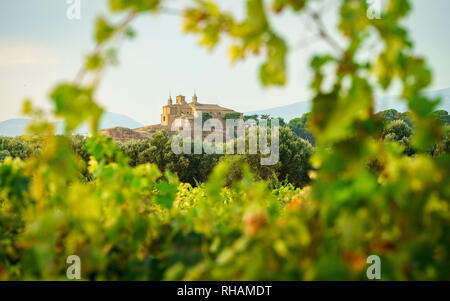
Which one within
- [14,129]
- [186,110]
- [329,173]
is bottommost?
[329,173]

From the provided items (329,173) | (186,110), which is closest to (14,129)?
(186,110)

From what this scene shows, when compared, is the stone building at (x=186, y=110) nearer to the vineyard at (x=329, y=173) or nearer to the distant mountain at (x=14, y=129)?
the distant mountain at (x=14, y=129)

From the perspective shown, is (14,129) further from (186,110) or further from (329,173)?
(329,173)

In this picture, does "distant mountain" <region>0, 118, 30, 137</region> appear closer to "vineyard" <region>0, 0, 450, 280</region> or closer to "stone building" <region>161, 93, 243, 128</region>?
"vineyard" <region>0, 0, 450, 280</region>

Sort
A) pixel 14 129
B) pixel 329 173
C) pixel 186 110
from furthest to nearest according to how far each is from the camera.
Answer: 1. pixel 186 110
2. pixel 14 129
3. pixel 329 173

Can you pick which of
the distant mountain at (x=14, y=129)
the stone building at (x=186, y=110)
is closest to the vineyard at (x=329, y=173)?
the distant mountain at (x=14, y=129)

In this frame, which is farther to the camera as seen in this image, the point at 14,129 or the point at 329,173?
the point at 14,129

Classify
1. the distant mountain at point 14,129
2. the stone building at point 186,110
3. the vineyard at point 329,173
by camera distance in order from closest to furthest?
the vineyard at point 329,173 → the distant mountain at point 14,129 → the stone building at point 186,110

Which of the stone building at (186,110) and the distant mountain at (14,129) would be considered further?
the stone building at (186,110)

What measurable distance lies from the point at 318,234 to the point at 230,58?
54 cm

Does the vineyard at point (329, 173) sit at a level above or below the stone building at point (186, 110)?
below

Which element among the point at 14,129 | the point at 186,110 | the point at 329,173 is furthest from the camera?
the point at 186,110

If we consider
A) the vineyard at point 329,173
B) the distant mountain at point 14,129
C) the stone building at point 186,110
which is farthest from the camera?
the stone building at point 186,110

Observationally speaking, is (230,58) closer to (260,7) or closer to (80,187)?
(260,7)
